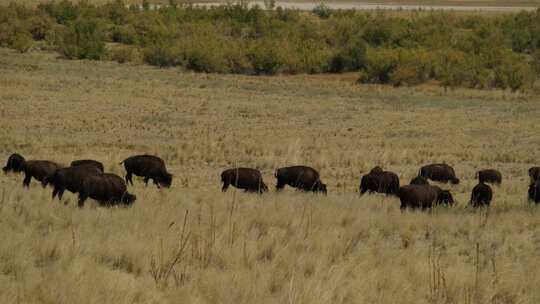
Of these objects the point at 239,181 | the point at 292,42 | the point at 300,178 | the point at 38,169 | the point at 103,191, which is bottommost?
the point at 292,42

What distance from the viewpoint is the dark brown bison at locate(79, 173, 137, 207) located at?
12.8 metres

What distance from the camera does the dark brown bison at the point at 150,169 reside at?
18234mm

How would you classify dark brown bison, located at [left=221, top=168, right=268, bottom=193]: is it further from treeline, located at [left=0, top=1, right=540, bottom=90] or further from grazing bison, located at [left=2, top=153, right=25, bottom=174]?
treeline, located at [left=0, top=1, right=540, bottom=90]

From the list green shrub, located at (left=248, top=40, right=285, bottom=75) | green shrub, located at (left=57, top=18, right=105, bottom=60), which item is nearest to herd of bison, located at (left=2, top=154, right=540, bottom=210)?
green shrub, located at (left=248, top=40, right=285, bottom=75)

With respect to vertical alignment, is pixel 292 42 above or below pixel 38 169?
below

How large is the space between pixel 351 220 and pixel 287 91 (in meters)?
35.2

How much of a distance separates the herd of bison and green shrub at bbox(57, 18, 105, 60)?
43.7 m

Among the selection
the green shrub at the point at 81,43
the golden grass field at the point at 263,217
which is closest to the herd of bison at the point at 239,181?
the golden grass field at the point at 263,217

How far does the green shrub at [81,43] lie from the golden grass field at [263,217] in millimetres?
23010

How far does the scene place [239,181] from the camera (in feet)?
56.9

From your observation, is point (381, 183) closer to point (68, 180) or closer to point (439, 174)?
point (439, 174)

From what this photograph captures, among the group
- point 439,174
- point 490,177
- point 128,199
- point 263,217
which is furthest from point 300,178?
point 263,217

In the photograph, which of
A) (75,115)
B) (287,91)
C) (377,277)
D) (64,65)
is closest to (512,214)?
(377,277)

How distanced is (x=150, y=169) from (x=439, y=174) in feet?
26.5
